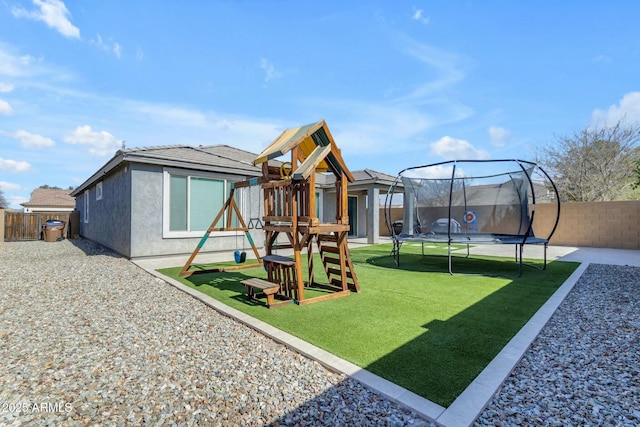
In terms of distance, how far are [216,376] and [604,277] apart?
24.2 ft

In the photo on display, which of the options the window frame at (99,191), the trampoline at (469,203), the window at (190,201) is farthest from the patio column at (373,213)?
the window frame at (99,191)

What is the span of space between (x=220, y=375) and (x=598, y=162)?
67.2 ft

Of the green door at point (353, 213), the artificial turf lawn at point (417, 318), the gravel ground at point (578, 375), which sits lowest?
the gravel ground at point (578, 375)

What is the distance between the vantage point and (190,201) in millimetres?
8883

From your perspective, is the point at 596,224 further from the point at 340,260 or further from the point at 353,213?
the point at 340,260

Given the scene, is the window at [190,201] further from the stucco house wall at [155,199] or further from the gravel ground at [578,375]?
the gravel ground at [578,375]

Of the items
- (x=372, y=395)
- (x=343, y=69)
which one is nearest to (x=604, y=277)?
(x=372, y=395)

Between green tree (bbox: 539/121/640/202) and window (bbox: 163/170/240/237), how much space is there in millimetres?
17943

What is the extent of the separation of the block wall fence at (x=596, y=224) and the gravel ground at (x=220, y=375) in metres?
9.53

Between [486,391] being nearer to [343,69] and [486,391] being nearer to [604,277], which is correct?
[604,277]

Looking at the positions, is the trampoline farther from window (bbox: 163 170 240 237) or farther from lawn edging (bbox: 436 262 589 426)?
window (bbox: 163 170 240 237)

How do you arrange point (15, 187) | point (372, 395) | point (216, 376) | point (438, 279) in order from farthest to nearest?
point (15, 187) < point (438, 279) < point (216, 376) < point (372, 395)

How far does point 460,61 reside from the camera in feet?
30.5

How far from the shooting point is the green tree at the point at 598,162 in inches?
599
